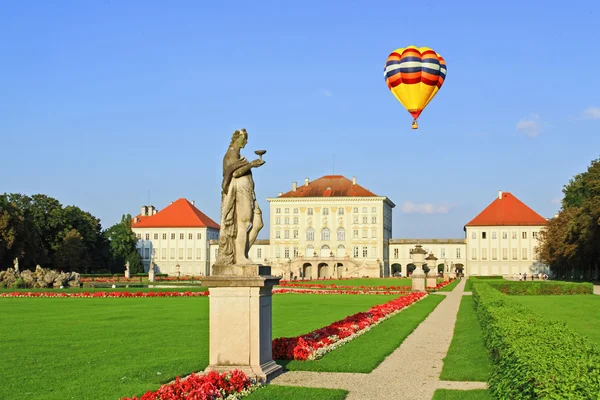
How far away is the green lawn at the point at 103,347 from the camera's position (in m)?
9.47

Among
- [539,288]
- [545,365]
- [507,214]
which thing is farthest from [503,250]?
[545,365]

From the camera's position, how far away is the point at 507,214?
3853 inches

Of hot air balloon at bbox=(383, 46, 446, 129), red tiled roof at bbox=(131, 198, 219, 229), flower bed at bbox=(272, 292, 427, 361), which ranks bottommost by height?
flower bed at bbox=(272, 292, 427, 361)

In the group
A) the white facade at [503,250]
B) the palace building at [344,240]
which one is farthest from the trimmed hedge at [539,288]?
the white facade at [503,250]

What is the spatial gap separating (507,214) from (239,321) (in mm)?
92988

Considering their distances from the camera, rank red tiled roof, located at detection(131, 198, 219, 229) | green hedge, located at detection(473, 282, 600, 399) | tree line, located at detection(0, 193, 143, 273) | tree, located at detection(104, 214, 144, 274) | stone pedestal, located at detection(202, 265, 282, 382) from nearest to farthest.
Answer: green hedge, located at detection(473, 282, 600, 399) < stone pedestal, located at detection(202, 265, 282, 382) < tree line, located at detection(0, 193, 143, 273) < tree, located at detection(104, 214, 144, 274) < red tiled roof, located at detection(131, 198, 219, 229)

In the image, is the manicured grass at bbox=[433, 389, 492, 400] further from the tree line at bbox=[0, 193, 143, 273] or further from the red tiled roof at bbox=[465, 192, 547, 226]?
the red tiled roof at bbox=[465, 192, 547, 226]

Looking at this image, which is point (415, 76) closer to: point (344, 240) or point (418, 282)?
point (418, 282)

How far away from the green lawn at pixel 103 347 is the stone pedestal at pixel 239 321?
999mm

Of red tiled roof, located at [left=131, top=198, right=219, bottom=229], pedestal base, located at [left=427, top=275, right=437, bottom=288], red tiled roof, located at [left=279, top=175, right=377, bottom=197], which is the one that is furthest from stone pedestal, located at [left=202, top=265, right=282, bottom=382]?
red tiled roof, located at [left=131, top=198, right=219, bottom=229]

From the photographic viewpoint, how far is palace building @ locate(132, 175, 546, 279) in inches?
3757

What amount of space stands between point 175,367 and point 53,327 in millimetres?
7337

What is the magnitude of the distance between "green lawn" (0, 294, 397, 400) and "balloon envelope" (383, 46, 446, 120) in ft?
32.6

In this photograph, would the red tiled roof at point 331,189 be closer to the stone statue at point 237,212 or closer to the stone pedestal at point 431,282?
the stone pedestal at point 431,282
